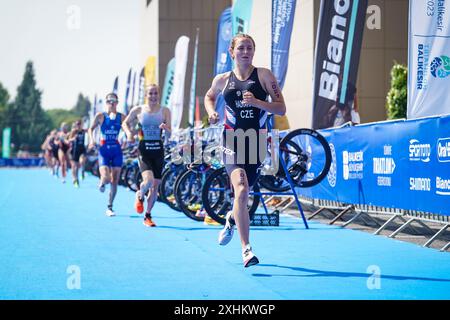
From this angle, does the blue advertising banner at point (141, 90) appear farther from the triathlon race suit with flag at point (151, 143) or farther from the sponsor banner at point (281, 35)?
the triathlon race suit with flag at point (151, 143)

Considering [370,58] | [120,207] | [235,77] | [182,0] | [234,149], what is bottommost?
[120,207]

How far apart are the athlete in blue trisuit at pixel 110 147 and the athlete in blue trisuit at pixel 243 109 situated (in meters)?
6.89

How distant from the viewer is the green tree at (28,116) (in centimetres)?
13200

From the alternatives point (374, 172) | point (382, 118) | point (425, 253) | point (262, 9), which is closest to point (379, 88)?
point (382, 118)

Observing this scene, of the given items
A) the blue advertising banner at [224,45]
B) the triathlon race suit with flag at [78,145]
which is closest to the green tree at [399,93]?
the blue advertising banner at [224,45]

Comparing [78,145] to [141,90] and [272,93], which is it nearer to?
[141,90]

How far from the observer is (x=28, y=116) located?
451ft

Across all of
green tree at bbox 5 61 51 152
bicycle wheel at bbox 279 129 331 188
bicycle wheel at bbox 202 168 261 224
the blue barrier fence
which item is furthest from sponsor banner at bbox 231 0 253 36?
green tree at bbox 5 61 51 152

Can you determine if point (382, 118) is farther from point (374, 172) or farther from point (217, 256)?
point (217, 256)

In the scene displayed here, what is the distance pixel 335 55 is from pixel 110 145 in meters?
4.61

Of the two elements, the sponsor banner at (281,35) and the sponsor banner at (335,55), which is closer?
the sponsor banner at (335,55)

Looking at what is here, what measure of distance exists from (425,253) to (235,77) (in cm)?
286

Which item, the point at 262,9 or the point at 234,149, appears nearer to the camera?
the point at 234,149

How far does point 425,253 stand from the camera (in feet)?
28.3
